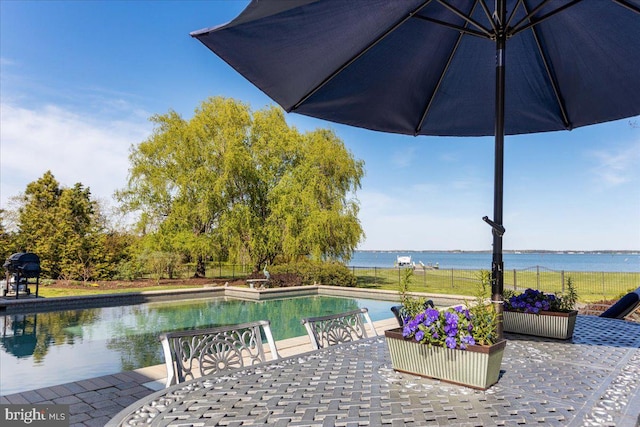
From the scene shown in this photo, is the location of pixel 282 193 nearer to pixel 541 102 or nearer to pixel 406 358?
pixel 541 102

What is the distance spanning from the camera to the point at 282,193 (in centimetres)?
1426

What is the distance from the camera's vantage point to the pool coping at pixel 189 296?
8.89 m

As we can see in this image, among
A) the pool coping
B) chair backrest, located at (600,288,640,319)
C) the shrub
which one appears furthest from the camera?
the shrub

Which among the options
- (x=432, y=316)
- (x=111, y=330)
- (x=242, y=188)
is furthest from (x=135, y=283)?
(x=432, y=316)

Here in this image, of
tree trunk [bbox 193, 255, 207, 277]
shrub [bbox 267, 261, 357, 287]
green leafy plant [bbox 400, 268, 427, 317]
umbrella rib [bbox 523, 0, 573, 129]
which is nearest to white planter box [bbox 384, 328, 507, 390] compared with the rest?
green leafy plant [bbox 400, 268, 427, 317]

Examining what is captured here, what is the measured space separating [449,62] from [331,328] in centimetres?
185

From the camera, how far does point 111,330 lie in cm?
697

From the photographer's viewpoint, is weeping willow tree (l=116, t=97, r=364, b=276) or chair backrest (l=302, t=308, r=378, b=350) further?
weeping willow tree (l=116, t=97, r=364, b=276)

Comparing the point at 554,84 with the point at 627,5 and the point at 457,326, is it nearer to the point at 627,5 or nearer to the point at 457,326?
the point at 627,5

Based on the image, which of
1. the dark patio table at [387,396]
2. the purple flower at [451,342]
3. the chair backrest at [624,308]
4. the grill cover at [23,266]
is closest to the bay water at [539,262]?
the grill cover at [23,266]

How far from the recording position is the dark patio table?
43.5 inches

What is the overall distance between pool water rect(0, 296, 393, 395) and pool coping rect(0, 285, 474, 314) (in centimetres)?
42

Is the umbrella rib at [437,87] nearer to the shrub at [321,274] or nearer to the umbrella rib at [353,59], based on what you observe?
the umbrella rib at [353,59]

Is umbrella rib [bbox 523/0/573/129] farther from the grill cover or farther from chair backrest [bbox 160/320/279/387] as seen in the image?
the grill cover
